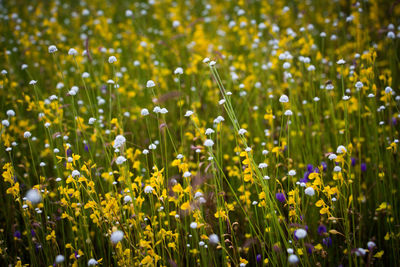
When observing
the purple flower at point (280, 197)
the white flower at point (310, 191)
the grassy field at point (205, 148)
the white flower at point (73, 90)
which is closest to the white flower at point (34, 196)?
the grassy field at point (205, 148)

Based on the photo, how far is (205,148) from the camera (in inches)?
105

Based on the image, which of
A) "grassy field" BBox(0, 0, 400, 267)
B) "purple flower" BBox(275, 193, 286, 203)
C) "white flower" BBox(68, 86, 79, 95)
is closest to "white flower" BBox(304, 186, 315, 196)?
"grassy field" BBox(0, 0, 400, 267)

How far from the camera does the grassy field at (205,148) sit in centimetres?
183

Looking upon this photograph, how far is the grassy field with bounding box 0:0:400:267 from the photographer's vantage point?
6.00 feet

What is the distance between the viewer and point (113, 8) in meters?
6.43

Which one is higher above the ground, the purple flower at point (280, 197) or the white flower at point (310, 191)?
the white flower at point (310, 191)

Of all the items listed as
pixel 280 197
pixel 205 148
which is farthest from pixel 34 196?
pixel 280 197

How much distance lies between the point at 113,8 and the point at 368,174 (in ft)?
18.2

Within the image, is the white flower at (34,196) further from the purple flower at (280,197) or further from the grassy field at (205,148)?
the purple flower at (280,197)

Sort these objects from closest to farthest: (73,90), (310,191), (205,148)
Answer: (310,191) < (73,90) < (205,148)

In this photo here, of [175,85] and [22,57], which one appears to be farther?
[22,57]

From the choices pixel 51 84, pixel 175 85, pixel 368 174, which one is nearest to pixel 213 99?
pixel 175 85

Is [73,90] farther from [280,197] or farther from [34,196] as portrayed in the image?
[280,197]

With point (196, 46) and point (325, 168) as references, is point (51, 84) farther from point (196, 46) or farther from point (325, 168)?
point (325, 168)
